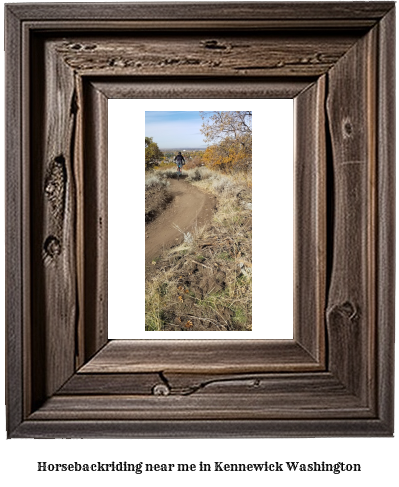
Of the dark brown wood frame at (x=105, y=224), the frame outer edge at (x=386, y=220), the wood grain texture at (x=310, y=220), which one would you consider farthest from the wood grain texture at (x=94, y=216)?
the frame outer edge at (x=386, y=220)

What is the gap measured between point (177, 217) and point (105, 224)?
15cm

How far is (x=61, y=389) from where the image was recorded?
1.03m

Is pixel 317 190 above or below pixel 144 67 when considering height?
below

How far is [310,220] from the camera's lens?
1.03 metres

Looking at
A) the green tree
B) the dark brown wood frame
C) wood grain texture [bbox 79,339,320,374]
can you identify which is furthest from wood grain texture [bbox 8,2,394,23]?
wood grain texture [bbox 79,339,320,374]

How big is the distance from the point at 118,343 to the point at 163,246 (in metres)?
0.22

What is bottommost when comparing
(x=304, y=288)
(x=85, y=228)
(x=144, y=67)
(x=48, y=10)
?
(x=304, y=288)

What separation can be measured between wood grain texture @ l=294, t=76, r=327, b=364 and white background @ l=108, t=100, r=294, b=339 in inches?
0.7

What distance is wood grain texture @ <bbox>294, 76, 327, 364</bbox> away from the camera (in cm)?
102

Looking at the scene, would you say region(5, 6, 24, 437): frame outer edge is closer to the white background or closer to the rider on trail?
the white background

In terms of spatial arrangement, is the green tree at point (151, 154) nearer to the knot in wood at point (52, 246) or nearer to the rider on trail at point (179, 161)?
the rider on trail at point (179, 161)

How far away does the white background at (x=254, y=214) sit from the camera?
1.04 m
